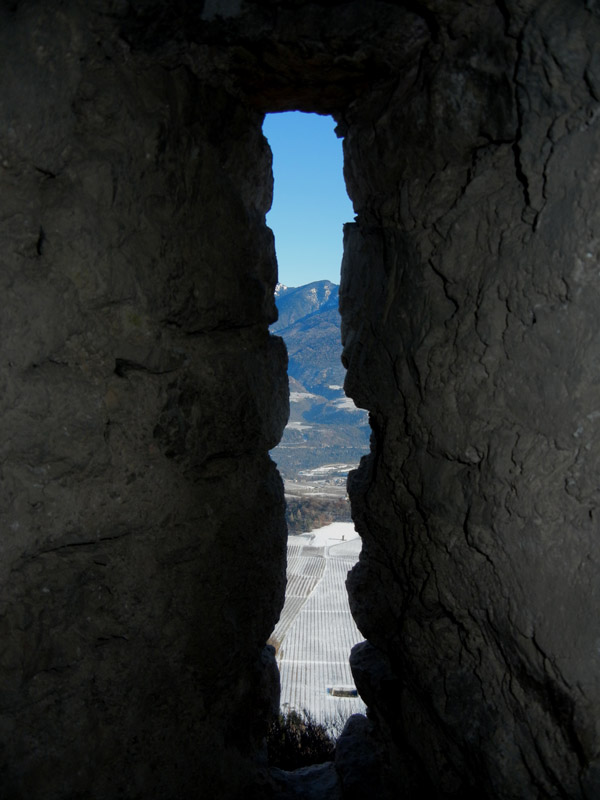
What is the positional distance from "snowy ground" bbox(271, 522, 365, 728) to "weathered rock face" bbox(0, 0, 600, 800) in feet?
11.0

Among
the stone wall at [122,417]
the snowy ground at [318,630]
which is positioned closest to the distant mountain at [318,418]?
the snowy ground at [318,630]

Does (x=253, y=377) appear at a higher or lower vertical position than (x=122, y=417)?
higher

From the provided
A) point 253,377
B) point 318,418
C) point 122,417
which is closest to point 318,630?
point 318,418

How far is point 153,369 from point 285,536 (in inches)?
24.1

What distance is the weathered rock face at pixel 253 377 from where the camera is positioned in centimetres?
107

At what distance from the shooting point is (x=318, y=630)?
5.49 meters

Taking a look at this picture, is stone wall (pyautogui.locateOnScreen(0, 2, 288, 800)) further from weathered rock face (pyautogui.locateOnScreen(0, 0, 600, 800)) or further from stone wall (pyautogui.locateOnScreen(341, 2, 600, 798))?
stone wall (pyautogui.locateOnScreen(341, 2, 600, 798))

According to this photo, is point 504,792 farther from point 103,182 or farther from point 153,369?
point 103,182

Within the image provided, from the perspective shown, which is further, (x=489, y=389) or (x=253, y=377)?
(x=253, y=377)

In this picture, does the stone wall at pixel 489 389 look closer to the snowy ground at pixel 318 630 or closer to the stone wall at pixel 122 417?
the stone wall at pixel 122 417

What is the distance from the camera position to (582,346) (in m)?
1.04

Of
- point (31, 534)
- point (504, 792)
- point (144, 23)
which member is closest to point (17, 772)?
point (31, 534)

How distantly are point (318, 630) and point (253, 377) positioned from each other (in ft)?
14.6

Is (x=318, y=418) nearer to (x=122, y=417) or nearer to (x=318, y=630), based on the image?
(x=318, y=630)
